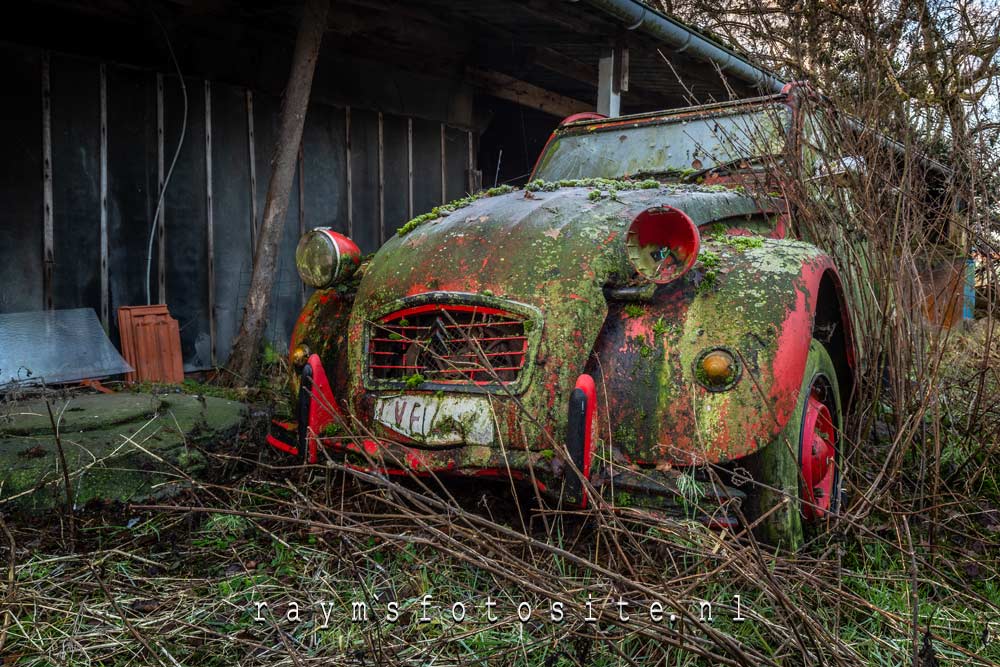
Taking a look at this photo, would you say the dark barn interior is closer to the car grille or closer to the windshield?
the windshield

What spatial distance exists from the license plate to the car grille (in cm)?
6

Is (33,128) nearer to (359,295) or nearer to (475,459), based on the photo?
(359,295)

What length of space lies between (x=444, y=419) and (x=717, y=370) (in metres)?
0.83

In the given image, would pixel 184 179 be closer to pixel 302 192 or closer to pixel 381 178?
pixel 302 192

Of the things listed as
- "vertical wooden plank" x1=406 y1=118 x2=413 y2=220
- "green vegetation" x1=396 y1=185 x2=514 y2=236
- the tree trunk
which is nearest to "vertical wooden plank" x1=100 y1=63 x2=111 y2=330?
the tree trunk

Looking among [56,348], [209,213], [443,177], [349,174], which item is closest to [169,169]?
[209,213]

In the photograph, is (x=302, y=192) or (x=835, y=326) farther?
(x=302, y=192)

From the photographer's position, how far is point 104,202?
208 inches

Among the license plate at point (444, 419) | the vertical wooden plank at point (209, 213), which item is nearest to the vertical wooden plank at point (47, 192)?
the vertical wooden plank at point (209, 213)

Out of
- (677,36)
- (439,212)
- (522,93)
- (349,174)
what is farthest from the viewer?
(522,93)

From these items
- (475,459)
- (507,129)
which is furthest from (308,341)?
(507,129)

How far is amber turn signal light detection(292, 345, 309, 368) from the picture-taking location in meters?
2.93

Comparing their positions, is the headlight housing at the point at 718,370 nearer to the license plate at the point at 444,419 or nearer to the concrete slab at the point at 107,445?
the license plate at the point at 444,419

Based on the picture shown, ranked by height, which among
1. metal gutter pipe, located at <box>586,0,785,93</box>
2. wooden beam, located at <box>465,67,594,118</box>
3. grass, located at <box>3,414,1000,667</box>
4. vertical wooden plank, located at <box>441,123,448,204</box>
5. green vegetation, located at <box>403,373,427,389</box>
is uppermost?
wooden beam, located at <box>465,67,594,118</box>
